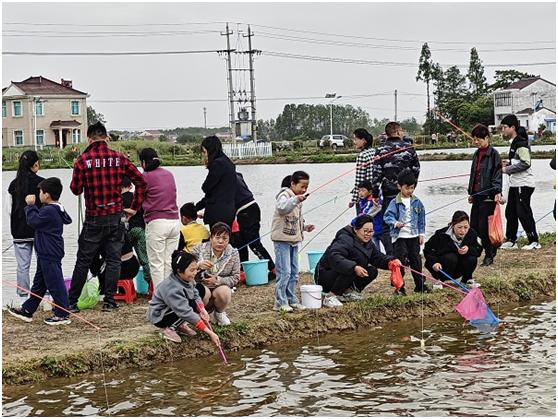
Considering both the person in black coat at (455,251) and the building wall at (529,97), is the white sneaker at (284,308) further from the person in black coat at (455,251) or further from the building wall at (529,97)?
Answer: the building wall at (529,97)

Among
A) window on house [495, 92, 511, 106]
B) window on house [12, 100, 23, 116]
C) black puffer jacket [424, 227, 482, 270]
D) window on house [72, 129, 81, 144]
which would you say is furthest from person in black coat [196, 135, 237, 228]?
window on house [495, 92, 511, 106]

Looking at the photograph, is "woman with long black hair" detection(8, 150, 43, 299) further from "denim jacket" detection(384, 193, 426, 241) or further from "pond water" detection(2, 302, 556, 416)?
"denim jacket" detection(384, 193, 426, 241)

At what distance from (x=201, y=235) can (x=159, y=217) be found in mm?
574

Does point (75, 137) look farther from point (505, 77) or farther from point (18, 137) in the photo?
→ point (505, 77)

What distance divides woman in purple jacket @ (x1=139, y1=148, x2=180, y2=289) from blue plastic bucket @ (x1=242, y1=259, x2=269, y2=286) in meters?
1.32

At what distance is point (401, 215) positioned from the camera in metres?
9.52

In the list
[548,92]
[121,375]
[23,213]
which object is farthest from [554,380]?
[548,92]

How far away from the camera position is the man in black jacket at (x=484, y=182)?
1066 cm

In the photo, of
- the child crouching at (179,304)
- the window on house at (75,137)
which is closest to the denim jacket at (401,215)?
the child crouching at (179,304)

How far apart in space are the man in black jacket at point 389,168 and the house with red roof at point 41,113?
240 feet

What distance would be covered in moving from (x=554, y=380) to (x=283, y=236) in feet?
9.81

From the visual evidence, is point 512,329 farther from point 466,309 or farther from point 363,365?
point 363,365

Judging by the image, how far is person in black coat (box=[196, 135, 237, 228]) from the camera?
9.32 metres

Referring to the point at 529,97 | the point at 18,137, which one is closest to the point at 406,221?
the point at 18,137
